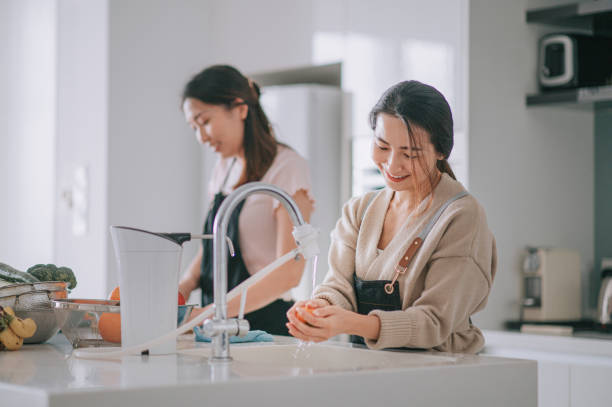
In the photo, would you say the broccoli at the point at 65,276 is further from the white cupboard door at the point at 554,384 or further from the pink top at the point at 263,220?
the white cupboard door at the point at 554,384

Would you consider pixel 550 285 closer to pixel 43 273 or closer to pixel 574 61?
pixel 574 61

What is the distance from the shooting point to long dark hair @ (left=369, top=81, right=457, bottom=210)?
1566 mm

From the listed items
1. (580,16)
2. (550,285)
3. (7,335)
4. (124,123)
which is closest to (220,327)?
(7,335)

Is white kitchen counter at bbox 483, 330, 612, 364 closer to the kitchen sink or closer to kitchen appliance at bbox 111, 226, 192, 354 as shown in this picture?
the kitchen sink

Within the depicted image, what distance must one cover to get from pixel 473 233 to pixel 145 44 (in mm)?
2562

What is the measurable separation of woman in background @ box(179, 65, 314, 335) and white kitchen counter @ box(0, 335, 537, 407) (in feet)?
2.51

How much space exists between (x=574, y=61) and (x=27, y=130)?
2.72 meters

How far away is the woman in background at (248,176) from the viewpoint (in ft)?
7.36

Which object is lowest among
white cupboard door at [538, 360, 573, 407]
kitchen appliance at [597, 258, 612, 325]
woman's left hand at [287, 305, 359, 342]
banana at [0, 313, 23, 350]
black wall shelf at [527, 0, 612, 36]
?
white cupboard door at [538, 360, 573, 407]

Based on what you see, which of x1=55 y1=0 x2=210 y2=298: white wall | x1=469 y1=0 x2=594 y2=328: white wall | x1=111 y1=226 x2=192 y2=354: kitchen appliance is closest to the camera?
x1=111 y1=226 x2=192 y2=354: kitchen appliance

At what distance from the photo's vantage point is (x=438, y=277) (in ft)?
4.94

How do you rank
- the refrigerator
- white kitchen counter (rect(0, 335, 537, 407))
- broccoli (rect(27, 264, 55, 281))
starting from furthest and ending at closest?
the refrigerator → broccoli (rect(27, 264, 55, 281)) → white kitchen counter (rect(0, 335, 537, 407))

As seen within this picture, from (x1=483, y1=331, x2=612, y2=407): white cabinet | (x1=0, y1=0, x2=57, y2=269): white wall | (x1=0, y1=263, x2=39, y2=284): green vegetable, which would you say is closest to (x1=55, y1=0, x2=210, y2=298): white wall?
(x1=0, y1=0, x2=57, y2=269): white wall

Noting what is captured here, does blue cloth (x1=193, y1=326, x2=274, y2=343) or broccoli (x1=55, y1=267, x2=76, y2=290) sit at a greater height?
broccoli (x1=55, y1=267, x2=76, y2=290)
